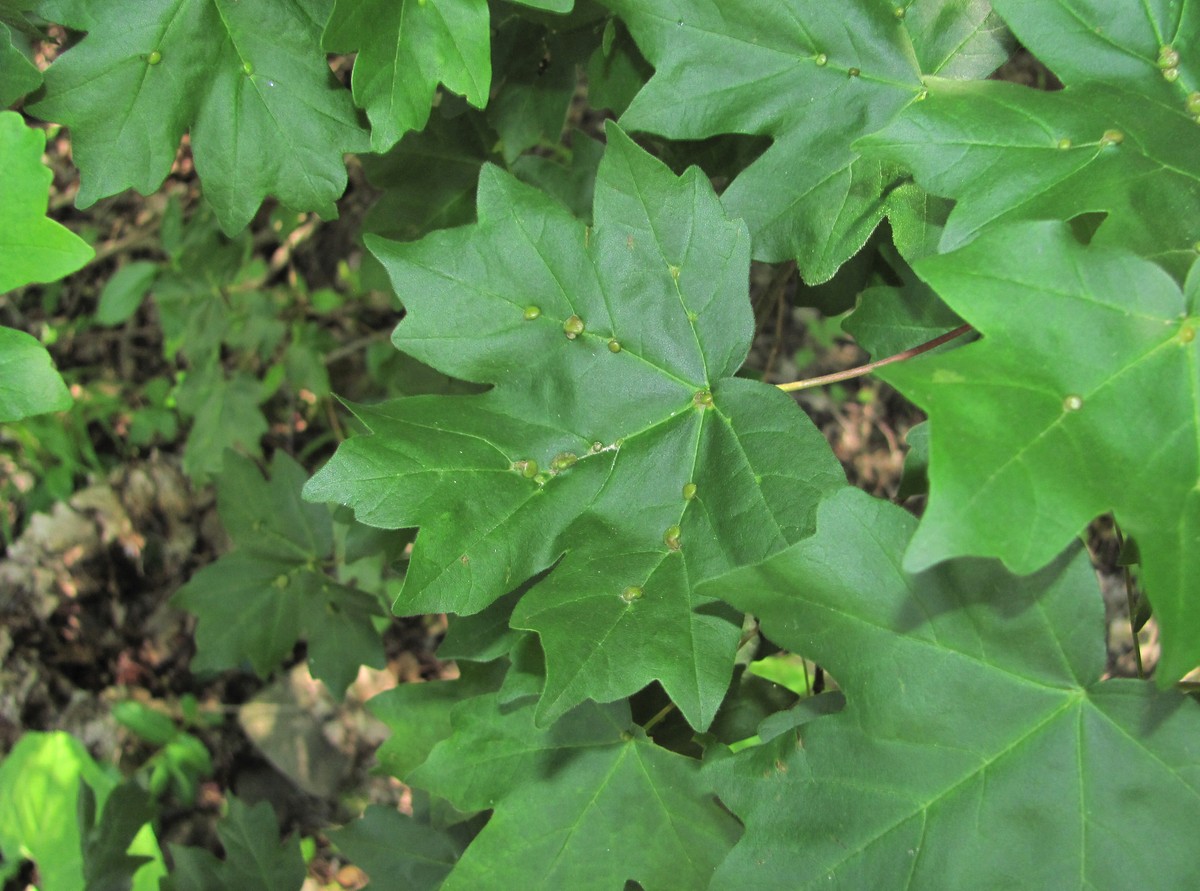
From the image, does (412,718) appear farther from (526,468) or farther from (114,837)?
(114,837)

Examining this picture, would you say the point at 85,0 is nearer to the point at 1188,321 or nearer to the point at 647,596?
the point at 647,596

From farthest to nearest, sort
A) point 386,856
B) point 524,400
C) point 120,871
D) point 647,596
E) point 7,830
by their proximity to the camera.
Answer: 1. point 7,830
2. point 120,871
3. point 386,856
4. point 524,400
5. point 647,596

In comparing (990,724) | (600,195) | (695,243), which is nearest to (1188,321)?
(990,724)

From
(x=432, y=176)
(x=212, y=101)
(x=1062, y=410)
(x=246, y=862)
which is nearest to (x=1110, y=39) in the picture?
(x=1062, y=410)

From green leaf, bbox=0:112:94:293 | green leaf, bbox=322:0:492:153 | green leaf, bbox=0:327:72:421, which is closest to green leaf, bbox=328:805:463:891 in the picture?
green leaf, bbox=0:327:72:421

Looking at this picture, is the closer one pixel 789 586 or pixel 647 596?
pixel 789 586

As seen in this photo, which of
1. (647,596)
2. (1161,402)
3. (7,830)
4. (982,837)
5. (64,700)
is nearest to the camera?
(1161,402)
